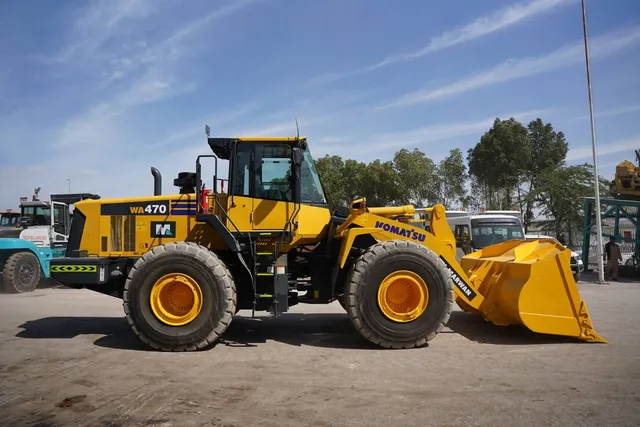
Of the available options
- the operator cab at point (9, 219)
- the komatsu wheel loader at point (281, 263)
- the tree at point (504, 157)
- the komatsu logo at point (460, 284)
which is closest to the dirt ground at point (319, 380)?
the komatsu wheel loader at point (281, 263)

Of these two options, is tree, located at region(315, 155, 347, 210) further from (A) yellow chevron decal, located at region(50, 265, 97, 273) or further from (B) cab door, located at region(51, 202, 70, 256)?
(A) yellow chevron decal, located at region(50, 265, 97, 273)

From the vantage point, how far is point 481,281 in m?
7.46

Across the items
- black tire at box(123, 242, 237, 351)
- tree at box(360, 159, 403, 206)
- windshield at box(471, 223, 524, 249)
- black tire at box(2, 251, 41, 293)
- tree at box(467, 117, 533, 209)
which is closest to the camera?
black tire at box(123, 242, 237, 351)

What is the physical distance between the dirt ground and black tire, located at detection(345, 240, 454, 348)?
Result: 0.70ft

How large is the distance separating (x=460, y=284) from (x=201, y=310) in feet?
11.8

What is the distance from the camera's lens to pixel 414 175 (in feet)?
98.1

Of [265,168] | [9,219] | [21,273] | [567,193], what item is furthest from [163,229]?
[567,193]

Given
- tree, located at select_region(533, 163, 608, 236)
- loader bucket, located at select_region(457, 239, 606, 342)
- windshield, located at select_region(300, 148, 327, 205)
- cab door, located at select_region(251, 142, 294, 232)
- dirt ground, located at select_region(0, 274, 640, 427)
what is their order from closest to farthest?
1. dirt ground, located at select_region(0, 274, 640, 427)
2. loader bucket, located at select_region(457, 239, 606, 342)
3. cab door, located at select_region(251, 142, 294, 232)
4. windshield, located at select_region(300, 148, 327, 205)
5. tree, located at select_region(533, 163, 608, 236)

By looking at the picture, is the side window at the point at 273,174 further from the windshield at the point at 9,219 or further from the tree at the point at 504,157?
the tree at the point at 504,157

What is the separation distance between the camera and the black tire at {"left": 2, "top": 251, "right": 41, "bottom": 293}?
1388 cm

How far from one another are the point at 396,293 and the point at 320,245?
1427 mm

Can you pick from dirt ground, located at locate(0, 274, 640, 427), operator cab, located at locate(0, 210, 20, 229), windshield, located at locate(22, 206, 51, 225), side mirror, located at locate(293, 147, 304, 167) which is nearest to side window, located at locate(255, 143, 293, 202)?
side mirror, located at locate(293, 147, 304, 167)

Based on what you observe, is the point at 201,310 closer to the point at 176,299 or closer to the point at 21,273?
the point at 176,299

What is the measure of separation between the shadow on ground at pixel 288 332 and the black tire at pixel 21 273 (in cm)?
609
